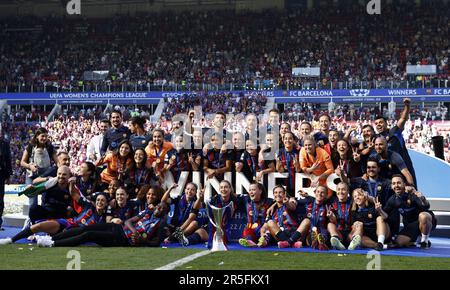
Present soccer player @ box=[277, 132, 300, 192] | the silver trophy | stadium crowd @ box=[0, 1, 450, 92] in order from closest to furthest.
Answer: the silver trophy
soccer player @ box=[277, 132, 300, 192]
stadium crowd @ box=[0, 1, 450, 92]

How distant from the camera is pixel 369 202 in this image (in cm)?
788

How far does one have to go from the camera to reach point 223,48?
3828cm

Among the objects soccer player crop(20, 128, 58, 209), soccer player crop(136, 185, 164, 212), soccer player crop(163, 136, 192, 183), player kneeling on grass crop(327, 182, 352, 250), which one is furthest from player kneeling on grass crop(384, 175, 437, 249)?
soccer player crop(20, 128, 58, 209)

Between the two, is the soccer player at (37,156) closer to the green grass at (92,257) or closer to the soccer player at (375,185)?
the green grass at (92,257)

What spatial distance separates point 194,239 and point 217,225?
0.51 m

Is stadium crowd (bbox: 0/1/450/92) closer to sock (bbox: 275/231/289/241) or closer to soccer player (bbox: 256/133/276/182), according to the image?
soccer player (bbox: 256/133/276/182)

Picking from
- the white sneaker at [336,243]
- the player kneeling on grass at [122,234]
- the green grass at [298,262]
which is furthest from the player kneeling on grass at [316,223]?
the player kneeling on grass at [122,234]

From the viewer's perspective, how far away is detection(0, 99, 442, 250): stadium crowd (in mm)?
7969

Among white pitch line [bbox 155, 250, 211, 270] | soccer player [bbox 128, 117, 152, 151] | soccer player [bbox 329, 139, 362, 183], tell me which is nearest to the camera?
white pitch line [bbox 155, 250, 211, 270]

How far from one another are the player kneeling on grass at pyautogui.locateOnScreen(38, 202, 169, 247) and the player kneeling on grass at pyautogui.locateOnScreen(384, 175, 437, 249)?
9.02 feet

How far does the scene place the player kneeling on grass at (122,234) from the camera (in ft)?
26.4

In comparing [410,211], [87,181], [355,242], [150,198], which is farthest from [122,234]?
[410,211]
